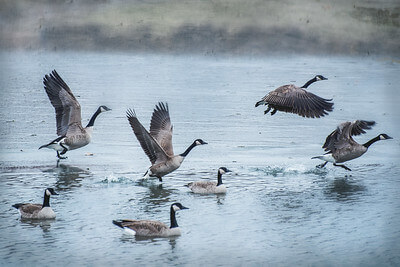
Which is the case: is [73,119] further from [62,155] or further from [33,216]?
[33,216]

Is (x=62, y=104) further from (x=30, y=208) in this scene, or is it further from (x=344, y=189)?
(x=344, y=189)

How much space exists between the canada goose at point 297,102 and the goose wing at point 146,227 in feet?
11.3

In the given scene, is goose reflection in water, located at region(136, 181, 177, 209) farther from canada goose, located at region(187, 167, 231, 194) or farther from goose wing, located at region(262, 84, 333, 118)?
goose wing, located at region(262, 84, 333, 118)

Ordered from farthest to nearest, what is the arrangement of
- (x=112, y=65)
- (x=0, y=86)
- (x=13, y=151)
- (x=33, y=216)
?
(x=112, y=65), (x=0, y=86), (x=13, y=151), (x=33, y=216)

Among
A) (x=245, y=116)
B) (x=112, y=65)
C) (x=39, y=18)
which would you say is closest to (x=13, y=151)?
(x=245, y=116)

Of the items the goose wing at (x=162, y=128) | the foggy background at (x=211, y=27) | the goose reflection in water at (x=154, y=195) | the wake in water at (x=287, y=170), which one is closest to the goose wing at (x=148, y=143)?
the goose reflection in water at (x=154, y=195)

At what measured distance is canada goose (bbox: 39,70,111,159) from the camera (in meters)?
11.8

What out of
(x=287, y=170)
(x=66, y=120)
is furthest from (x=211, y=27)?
(x=287, y=170)

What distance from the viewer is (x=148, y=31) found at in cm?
2145

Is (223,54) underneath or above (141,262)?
above

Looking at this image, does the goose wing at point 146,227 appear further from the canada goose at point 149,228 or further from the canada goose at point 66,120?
the canada goose at point 66,120

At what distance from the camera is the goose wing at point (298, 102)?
11.0 meters

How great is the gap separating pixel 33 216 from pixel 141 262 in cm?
184

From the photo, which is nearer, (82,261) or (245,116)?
(82,261)
